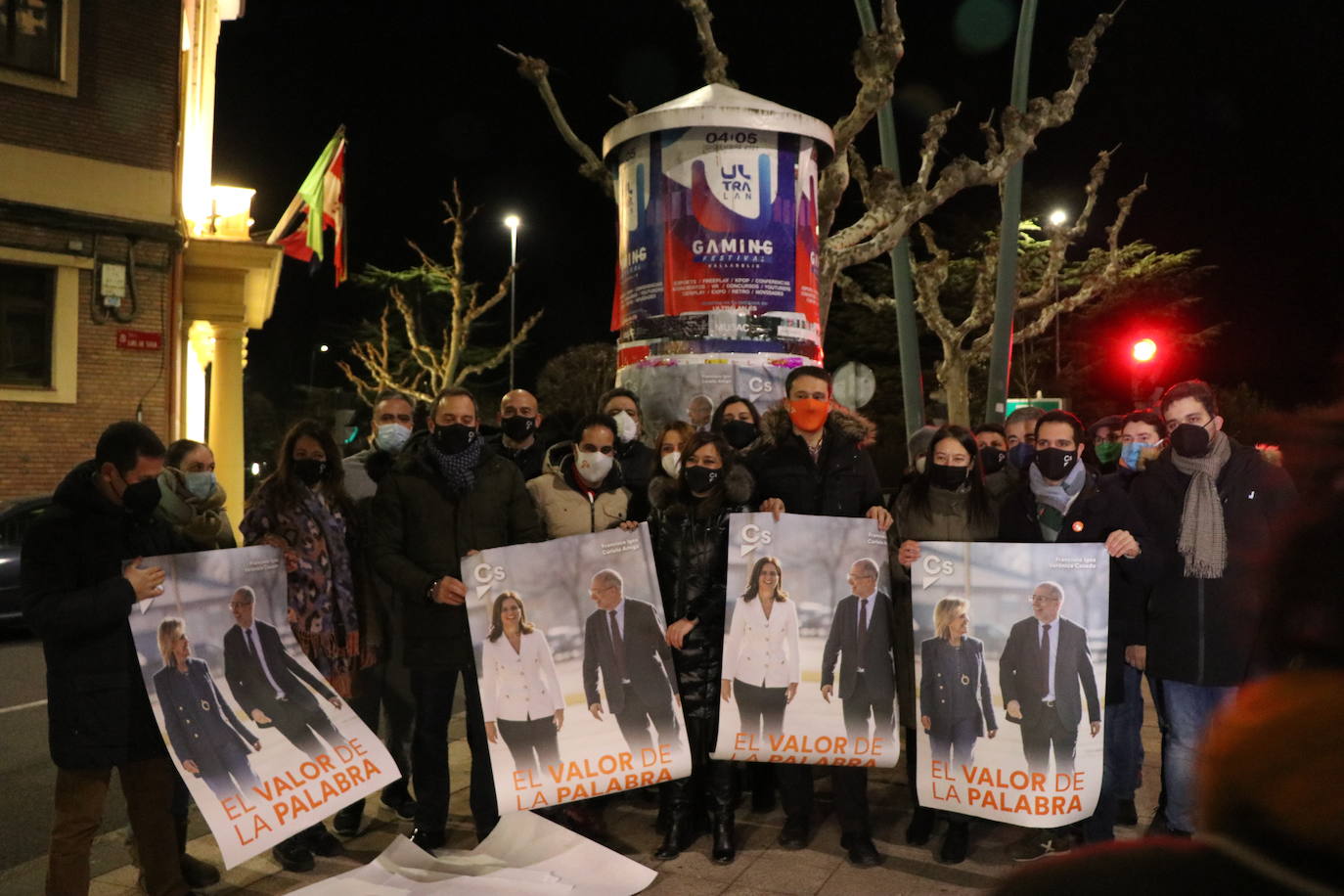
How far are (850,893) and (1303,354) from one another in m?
42.5

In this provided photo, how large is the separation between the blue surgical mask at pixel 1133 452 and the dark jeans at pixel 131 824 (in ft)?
17.0

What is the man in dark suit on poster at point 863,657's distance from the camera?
5.12 m

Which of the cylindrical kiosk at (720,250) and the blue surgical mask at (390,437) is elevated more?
the cylindrical kiosk at (720,250)

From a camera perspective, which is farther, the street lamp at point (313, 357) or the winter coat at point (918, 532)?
the street lamp at point (313, 357)

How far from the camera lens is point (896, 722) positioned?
5.16 m

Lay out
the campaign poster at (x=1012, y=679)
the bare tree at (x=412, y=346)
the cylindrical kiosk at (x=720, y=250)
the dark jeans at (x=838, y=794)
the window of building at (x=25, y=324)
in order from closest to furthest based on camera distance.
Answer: the campaign poster at (x=1012, y=679) < the dark jeans at (x=838, y=794) < the cylindrical kiosk at (x=720, y=250) < the window of building at (x=25, y=324) < the bare tree at (x=412, y=346)

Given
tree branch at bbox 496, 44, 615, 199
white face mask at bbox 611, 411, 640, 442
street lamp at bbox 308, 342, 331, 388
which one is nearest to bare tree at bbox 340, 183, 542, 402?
street lamp at bbox 308, 342, 331, 388

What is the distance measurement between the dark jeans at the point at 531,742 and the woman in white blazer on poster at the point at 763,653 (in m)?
0.83

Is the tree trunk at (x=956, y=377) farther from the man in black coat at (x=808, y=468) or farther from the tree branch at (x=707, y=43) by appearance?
the man in black coat at (x=808, y=468)

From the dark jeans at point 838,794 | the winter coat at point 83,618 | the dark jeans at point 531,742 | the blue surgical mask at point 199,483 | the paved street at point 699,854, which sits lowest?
the paved street at point 699,854

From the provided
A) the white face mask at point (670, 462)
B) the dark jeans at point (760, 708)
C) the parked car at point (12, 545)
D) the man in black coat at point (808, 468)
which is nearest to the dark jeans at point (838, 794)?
the man in black coat at point (808, 468)

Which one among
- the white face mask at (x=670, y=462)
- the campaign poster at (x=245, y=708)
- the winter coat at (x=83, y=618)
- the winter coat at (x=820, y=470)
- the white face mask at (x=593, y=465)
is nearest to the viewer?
the winter coat at (x=83, y=618)

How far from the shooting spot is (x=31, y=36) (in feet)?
52.3

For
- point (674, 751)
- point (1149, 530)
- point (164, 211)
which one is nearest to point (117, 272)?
point (164, 211)
